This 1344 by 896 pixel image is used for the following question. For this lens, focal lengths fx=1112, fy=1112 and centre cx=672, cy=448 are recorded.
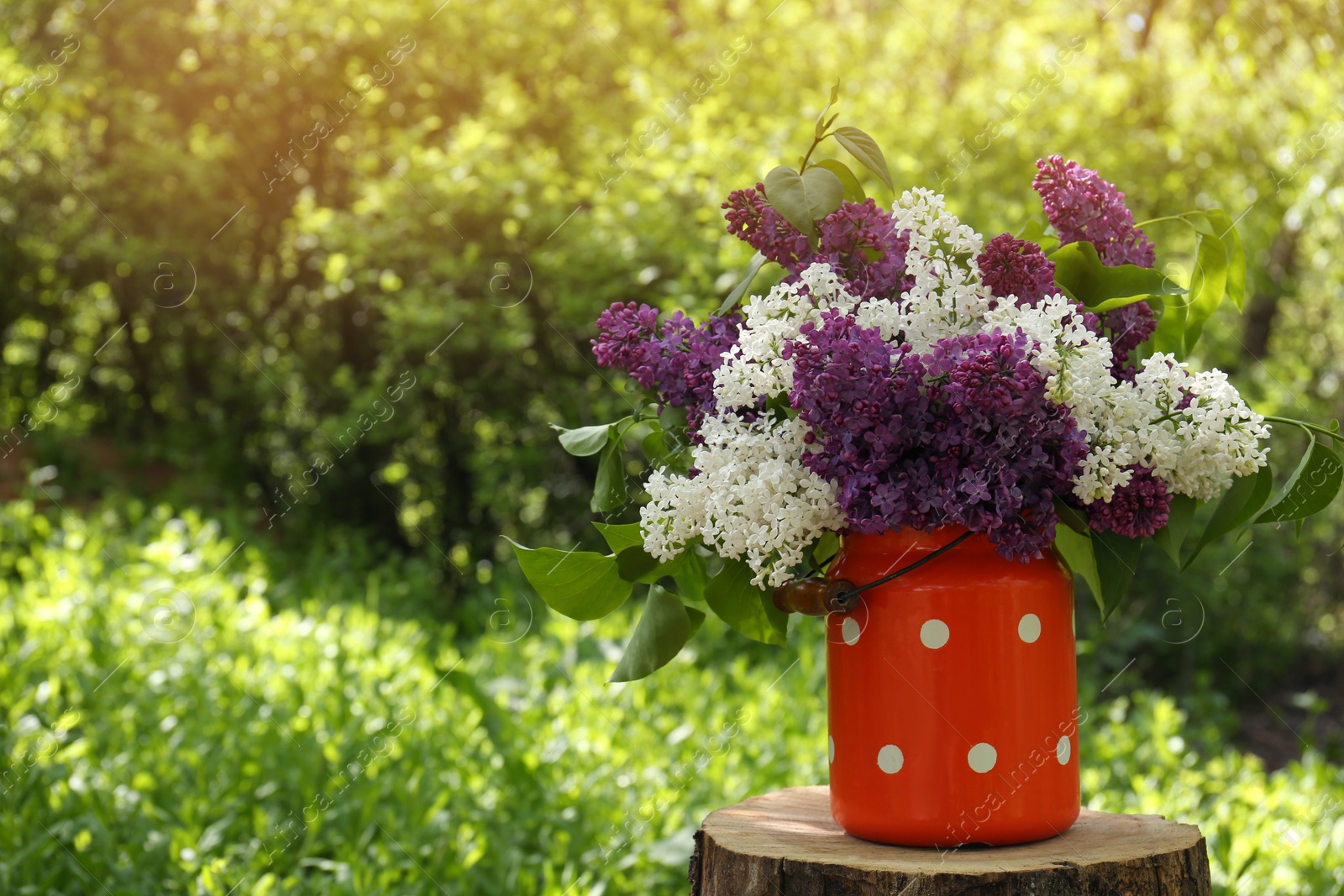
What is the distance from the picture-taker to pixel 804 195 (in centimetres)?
144

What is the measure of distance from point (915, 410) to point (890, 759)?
18.2 inches

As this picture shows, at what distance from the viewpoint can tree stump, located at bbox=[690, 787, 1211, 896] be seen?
136cm

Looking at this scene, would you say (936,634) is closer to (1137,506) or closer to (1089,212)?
(1137,506)

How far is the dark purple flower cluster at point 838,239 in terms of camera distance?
146 centimetres

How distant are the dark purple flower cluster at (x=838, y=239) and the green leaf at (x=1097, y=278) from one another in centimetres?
22

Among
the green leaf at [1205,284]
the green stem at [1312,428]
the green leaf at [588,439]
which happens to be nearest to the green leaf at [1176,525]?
the green stem at [1312,428]

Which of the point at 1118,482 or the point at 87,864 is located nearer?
the point at 1118,482

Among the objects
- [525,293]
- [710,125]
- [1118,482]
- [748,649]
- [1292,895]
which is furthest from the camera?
[710,125]

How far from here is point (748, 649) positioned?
435 cm

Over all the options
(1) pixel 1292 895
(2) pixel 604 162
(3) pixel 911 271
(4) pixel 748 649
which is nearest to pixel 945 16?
(2) pixel 604 162

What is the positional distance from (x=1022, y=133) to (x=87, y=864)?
4.09 metres

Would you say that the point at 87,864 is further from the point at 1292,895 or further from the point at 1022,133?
the point at 1022,133

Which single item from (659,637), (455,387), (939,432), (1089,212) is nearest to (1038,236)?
(1089,212)

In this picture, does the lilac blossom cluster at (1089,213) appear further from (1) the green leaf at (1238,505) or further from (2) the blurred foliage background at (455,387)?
(2) the blurred foliage background at (455,387)
